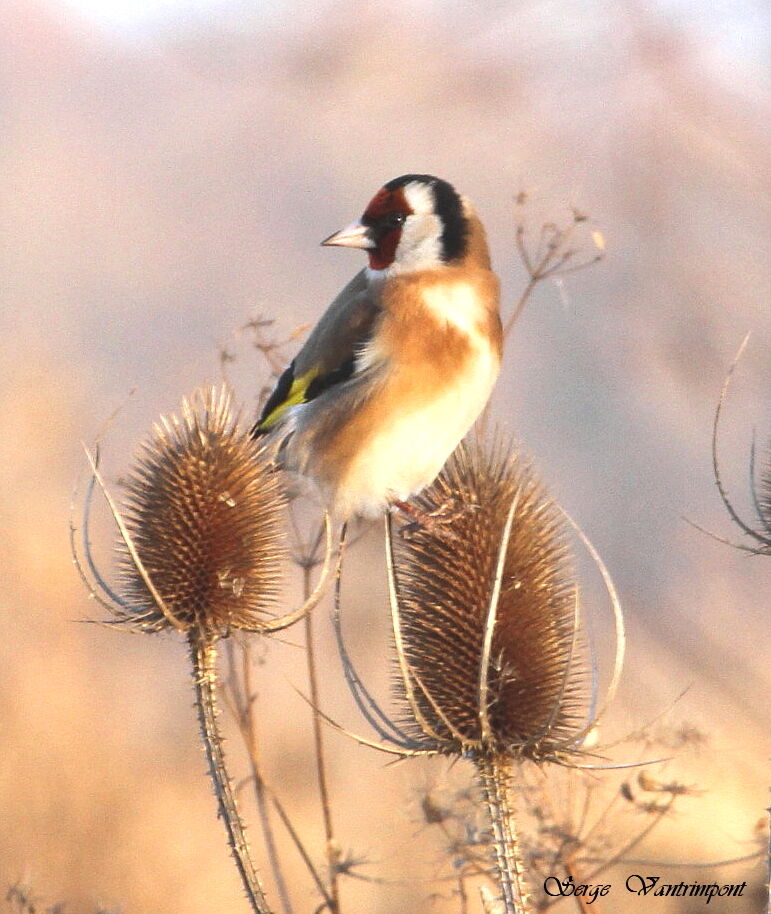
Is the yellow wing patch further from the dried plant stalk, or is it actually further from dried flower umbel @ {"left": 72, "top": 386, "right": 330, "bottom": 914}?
the dried plant stalk

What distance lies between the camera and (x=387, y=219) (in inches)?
140

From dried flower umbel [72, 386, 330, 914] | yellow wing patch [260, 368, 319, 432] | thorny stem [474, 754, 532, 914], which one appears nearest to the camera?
thorny stem [474, 754, 532, 914]

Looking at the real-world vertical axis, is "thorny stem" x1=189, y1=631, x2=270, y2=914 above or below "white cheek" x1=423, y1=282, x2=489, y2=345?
below

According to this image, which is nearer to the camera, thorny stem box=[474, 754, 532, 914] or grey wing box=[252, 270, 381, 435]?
thorny stem box=[474, 754, 532, 914]

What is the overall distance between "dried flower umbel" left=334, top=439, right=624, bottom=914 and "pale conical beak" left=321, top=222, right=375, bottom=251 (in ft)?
2.40

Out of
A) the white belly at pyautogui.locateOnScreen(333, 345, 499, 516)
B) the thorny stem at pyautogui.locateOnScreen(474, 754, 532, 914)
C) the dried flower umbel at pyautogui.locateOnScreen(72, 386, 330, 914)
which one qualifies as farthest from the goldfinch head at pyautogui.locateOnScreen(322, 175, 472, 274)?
the thorny stem at pyautogui.locateOnScreen(474, 754, 532, 914)

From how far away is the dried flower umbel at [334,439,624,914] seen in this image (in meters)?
2.81

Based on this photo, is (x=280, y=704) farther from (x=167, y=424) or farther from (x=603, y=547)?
(x=167, y=424)

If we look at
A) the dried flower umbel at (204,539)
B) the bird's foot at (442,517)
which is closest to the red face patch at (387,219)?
the dried flower umbel at (204,539)

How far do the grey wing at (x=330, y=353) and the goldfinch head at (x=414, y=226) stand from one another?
0.14 m

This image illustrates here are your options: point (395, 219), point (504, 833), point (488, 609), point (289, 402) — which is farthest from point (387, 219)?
point (504, 833)

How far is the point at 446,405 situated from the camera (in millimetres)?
3414

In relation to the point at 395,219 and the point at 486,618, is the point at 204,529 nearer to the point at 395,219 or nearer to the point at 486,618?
the point at 486,618

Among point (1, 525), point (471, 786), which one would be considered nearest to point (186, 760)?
point (1, 525)
